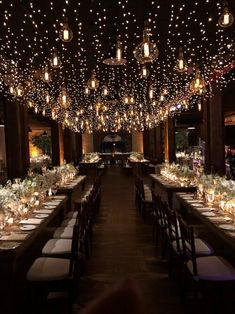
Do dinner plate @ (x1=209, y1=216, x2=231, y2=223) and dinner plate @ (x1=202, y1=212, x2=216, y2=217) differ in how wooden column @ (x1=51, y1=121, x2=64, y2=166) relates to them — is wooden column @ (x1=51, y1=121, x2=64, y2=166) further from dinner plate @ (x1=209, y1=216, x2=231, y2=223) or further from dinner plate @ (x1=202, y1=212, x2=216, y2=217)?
dinner plate @ (x1=209, y1=216, x2=231, y2=223)

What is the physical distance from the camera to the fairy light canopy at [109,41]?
5789 millimetres

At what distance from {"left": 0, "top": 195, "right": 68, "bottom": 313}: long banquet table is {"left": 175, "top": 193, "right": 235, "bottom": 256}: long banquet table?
2097 mm

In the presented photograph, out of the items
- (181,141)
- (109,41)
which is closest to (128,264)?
(109,41)

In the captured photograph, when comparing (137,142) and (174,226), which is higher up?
(137,142)

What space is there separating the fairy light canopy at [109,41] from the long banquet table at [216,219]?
223cm

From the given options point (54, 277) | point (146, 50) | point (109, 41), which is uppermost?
point (109, 41)

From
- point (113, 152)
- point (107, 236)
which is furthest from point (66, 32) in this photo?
point (113, 152)

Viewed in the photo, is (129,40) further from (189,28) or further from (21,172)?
(21,172)

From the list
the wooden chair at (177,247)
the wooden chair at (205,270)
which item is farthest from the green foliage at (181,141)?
the wooden chair at (205,270)

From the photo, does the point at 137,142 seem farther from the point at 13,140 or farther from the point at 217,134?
the point at 13,140

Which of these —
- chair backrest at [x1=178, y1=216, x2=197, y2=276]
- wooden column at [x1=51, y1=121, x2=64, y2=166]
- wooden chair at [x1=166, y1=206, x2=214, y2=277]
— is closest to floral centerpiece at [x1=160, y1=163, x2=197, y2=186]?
wooden chair at [x1=166, y1=206, x2=214, y2=277]

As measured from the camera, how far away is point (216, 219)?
465 cm

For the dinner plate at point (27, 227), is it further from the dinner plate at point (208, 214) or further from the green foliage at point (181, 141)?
the green foliage at point (181, 141)

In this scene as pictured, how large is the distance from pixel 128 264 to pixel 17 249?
2.29m
